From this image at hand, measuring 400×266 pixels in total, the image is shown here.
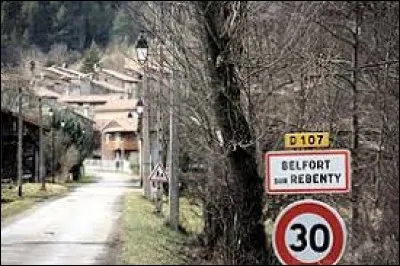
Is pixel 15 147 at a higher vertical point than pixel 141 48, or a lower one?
lower

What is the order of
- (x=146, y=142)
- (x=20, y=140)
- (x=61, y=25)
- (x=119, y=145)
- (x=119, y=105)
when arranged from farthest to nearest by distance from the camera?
(x=146, y=142)
(x=119, y=145)
(x=119, y=105)
(x=61, y=25)
(x=20, y=140)

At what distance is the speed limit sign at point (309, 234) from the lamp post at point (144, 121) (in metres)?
5.32

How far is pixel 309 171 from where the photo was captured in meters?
5.79

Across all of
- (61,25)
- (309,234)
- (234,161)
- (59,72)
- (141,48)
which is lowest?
(309,234)


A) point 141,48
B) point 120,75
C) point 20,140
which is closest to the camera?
point 20,140

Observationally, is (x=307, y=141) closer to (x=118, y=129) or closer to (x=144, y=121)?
(x=118, y=129)

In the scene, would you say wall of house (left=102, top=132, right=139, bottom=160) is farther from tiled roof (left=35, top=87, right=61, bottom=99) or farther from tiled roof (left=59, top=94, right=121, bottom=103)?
tiled roof (left=35, top=87, right=61, bottom=99)

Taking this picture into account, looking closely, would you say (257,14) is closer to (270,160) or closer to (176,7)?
(176,7)

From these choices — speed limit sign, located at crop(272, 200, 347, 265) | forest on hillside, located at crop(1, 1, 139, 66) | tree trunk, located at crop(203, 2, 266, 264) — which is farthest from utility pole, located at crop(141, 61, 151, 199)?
speed limit sign, located at crop(272, 200, 347, 265)

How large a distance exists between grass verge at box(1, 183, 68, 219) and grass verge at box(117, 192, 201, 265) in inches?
60.5

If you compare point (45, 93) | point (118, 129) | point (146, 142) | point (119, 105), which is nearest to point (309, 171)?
point (45, 93)

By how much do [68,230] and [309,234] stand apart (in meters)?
3.62

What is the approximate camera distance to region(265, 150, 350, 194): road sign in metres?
5.78

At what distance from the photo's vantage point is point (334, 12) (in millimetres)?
17781
